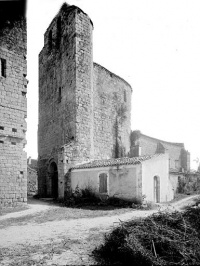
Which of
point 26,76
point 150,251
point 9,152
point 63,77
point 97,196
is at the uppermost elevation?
point 63,77

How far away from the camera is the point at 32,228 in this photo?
23.4 ft

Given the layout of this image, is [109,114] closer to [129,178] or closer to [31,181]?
[129,178]

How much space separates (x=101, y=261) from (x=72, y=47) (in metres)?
16.2

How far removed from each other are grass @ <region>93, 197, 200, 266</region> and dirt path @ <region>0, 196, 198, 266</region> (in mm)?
424

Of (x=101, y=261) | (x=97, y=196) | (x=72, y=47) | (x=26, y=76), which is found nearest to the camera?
(x=101, y=261)

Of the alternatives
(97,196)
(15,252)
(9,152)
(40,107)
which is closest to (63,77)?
(40,107)

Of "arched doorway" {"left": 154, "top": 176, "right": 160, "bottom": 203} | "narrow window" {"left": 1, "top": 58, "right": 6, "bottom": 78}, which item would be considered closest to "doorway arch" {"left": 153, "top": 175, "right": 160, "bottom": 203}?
"arched doorway" {"left": 154, "top": 176, "right": 160, "bottom": 203}

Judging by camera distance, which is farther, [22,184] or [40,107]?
[40,107]

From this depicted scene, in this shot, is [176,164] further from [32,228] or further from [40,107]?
[32,228]

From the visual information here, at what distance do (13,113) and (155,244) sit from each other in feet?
33.4

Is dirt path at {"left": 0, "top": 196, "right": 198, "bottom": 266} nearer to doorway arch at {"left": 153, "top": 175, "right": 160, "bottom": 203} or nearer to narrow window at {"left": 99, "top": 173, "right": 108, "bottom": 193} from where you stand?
narrow window at {"left": 99, "top": 173, "right": 108, "bottom": 193}

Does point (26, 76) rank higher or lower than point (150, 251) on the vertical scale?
higher

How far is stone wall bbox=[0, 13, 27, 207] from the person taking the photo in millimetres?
11242

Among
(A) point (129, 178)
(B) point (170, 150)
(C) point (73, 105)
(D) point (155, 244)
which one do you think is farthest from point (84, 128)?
(B) point (170, 150)
